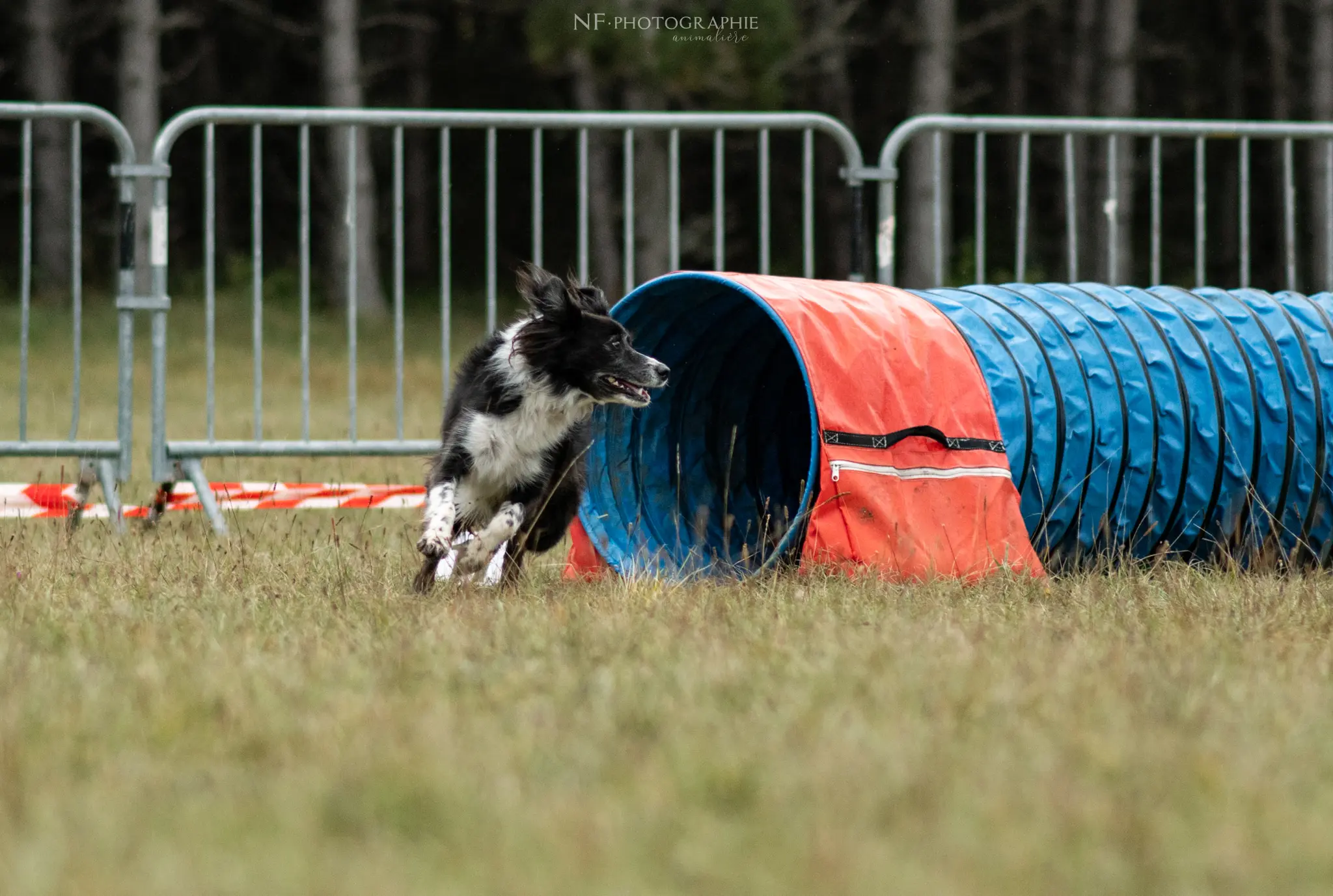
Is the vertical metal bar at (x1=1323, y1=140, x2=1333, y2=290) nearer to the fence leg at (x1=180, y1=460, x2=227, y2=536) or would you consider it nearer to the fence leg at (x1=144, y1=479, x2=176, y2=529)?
the fence leg at (x1=180, y1=460, x2=227, y2=536)

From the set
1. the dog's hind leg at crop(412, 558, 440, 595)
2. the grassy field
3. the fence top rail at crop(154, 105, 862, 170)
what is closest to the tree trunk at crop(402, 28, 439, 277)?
the fence top rail at crop(154, 105, 862, 170)

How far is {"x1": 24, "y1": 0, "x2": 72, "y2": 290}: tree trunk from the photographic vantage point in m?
20.7

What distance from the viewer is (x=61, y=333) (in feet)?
61.3

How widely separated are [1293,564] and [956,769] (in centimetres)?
315

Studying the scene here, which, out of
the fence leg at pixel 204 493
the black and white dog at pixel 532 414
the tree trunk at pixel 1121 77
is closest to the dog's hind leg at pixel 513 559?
the black and white dog at pixel 532 414

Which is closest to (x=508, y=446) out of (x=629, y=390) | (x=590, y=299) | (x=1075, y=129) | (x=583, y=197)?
(x=629, y=390)

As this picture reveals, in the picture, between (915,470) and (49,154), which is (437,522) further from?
(49,154)

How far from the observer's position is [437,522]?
5328mm

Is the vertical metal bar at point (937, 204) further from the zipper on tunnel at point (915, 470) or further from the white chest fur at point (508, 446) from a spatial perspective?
the white chest fur at point (508, 446)

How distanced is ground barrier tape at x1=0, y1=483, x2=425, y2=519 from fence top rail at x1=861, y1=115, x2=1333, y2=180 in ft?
9.01

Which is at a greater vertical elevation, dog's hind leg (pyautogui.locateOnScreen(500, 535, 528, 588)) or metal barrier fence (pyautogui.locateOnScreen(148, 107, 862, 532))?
metal barrier fence (pyautogui.locateOnScreen(148, 107, 862, 532))


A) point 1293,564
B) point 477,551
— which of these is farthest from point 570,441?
point 1293,564

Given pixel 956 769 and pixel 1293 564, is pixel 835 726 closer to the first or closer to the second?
pixel 956 769

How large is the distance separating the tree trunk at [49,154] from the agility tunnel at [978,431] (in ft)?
52.2
